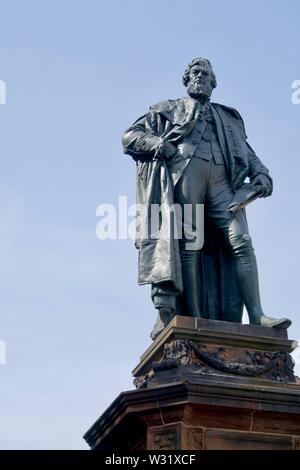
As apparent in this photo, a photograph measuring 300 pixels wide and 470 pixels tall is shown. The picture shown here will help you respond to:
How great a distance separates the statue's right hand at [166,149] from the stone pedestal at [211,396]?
270 cm

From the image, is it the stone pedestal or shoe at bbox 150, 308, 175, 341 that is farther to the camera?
Answer: shoe at bbox 150, 308, 175, 341

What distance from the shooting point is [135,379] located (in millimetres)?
12938

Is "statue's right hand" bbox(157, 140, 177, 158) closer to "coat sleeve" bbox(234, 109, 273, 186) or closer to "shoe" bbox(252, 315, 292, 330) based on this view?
"coat sleeve" bbox(234, 109, 273, 186)

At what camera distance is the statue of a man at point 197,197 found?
13.0 meters

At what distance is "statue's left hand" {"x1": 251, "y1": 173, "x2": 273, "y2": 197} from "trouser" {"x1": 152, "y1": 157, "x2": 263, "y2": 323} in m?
0.43

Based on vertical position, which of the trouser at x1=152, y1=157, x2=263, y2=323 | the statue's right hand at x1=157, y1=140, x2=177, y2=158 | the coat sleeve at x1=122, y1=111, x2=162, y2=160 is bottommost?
the trouser at x1=152, y1=157, x2=263, y2=323

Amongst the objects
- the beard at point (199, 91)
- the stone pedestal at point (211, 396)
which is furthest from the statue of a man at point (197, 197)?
the stone pedestal at point (211, 396)

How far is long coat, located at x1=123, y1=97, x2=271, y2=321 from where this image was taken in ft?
43.2

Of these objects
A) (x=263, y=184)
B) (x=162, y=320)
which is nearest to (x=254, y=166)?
(x=263, y=184)

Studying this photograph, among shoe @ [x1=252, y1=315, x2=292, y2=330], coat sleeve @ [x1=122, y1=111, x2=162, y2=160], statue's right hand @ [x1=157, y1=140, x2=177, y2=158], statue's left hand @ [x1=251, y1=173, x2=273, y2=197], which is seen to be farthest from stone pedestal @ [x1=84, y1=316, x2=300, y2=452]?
coat sleeve @ [x1=122, y1=111, x2=162, y2=160]

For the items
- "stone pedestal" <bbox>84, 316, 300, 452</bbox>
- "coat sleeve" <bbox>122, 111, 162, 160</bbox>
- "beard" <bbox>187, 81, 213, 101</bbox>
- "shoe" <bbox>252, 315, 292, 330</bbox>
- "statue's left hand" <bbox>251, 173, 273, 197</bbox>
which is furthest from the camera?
"beard" <bbox>187, 81, 213, 101</bbox>

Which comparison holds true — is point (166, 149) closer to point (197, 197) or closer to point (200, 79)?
point (197, 197)

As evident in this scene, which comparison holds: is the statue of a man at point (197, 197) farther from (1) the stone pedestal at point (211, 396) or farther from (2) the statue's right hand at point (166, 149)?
(1) the stone pedestal at point (211, 396)
